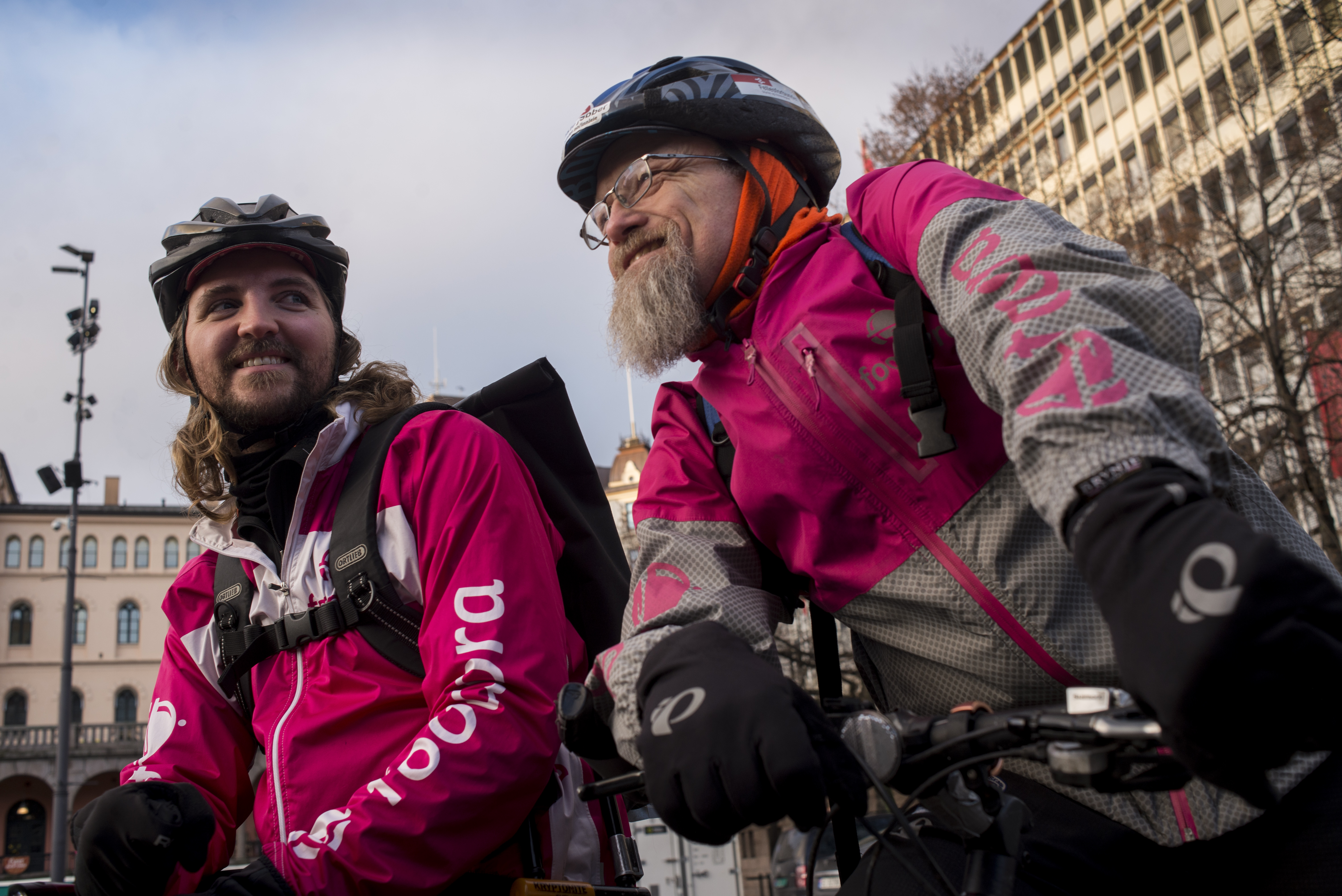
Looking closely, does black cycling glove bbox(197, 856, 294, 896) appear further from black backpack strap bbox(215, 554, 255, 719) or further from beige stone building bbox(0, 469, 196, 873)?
beige stone building bbox(0, 469, 196, 873)

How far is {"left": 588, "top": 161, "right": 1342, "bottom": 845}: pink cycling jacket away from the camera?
1354mm

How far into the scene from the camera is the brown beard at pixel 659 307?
8.20ft

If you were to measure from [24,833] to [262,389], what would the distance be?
56226 millimetres

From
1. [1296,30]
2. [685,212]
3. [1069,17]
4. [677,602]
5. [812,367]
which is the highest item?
[1069,17]

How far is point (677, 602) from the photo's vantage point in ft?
6.68

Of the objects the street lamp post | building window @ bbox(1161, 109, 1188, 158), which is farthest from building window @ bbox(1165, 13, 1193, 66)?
the street lamp post

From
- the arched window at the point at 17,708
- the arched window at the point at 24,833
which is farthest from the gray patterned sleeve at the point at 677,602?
the arched window at the point at 17,708

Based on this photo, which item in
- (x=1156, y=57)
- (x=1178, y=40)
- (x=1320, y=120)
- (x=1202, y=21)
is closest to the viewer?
(x=1320, y=120)

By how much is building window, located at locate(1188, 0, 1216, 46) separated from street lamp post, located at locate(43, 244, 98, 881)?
32813mm

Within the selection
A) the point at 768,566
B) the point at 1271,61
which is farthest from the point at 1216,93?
the point at 768,566

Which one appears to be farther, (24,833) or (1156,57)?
(24,833)

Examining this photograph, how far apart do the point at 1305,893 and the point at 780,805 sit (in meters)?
0.96

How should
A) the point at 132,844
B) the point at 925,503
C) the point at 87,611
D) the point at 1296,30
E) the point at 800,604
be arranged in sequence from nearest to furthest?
the point at 925,503, the point at 132,844, the point at 800,604, the point at 1296,30, the point at 87,611

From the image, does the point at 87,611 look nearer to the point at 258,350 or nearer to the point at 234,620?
the point at 258,350
